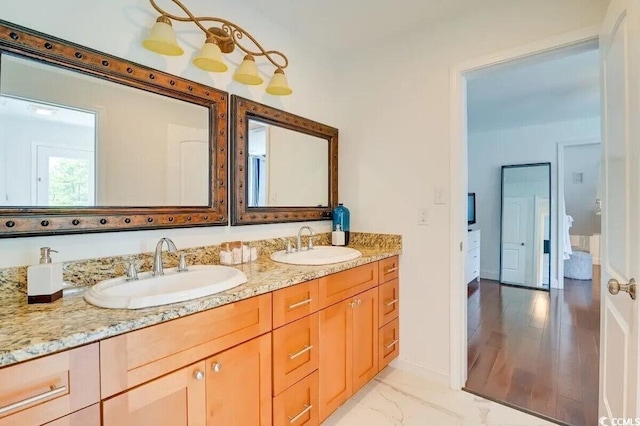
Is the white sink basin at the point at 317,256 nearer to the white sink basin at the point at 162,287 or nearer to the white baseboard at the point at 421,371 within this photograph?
the white sink basin at the point at 162,287

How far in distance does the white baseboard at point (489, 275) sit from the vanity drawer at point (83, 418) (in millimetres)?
5171

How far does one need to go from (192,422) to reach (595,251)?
692cm

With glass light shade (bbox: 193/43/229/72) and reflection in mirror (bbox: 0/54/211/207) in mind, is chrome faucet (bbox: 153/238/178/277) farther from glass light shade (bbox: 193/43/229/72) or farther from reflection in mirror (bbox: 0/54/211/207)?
glass light shade (bbox: 193/43/229/72)

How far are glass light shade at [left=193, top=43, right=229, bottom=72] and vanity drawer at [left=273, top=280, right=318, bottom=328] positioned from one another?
1127 mm

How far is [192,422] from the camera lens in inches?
40.0

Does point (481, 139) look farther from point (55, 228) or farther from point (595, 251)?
point (55, 228)

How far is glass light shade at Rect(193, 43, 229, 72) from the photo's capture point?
1.50 metres

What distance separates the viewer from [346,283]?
1701 mm

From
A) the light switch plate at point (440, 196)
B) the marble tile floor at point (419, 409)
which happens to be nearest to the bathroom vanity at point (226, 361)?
the marble tile floor at point (419, 409)

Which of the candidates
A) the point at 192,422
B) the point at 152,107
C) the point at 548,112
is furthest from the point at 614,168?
the point at 548,112

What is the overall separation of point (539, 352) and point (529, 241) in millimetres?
2468

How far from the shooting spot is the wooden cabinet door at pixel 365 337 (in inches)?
70.1

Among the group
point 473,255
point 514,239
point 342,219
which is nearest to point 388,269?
point 342,219

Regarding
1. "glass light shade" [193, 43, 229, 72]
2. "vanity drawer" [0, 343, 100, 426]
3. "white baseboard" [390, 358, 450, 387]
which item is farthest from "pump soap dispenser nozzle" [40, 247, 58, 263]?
"white baseboard" [390, 358, 450, 387]
